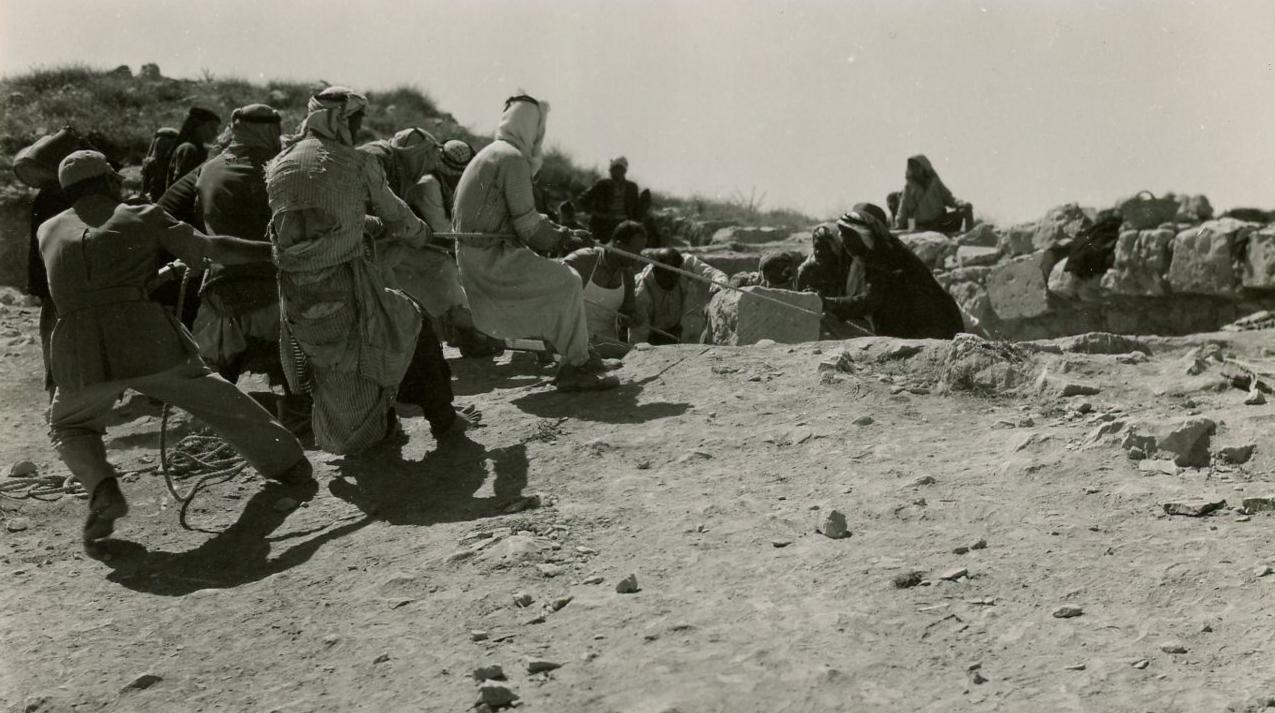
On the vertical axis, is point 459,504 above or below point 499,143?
below

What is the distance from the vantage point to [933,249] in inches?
506

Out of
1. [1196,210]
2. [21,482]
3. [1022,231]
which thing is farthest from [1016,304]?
[21,482]

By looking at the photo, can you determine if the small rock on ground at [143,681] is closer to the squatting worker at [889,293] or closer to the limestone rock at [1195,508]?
the limestone rock at [1195,508]

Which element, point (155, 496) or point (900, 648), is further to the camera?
point (155, 496)

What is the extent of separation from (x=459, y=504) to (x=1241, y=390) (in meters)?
3.25

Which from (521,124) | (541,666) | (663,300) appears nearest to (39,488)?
(521,124)

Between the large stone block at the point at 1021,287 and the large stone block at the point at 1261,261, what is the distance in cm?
188

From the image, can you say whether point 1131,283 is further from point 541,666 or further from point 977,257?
point 541,666

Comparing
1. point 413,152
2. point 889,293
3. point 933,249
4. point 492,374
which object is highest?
point 413,152

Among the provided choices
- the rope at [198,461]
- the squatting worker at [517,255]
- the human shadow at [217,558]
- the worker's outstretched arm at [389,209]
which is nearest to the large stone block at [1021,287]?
the squatting worker at [517,255]

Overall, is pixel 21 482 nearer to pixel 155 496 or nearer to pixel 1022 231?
pixel 155 496

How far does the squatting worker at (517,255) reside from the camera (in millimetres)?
5879

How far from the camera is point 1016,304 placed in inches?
448

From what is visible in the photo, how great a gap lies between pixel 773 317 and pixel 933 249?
5.86 metres
